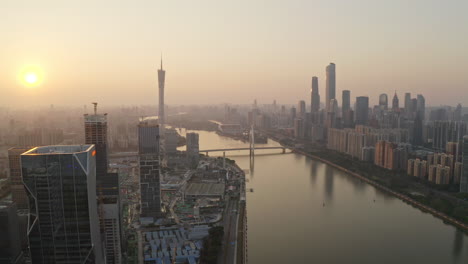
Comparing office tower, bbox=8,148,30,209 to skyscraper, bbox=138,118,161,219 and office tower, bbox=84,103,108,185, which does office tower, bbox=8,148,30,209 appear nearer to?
office tower, bbox=84,103,108,185

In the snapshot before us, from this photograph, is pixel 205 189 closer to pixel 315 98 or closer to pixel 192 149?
pixel 192 149

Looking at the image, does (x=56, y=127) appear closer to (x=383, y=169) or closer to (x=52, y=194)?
(x=52, y=194)

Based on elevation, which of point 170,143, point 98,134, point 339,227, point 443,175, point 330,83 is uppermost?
point 330,83

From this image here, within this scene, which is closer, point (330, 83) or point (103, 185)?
point (103, 185)

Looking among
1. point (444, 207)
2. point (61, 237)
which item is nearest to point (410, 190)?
point (444, 207)

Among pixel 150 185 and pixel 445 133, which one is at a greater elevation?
pixel 445 133

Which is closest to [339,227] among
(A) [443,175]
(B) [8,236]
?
(A) [443,175]

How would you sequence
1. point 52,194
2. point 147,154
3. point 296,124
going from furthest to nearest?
point 296,124
point 147,154
point 52,194
